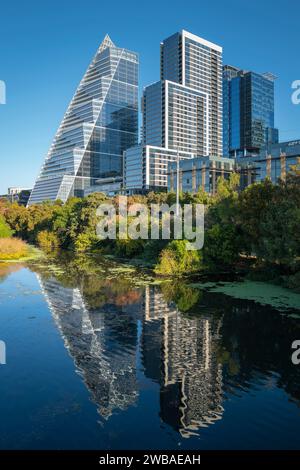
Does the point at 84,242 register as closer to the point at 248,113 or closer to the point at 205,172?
the point at 205,172

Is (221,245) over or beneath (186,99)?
beneath

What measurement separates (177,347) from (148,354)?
130cm

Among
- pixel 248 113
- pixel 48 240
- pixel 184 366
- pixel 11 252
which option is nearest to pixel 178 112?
pixel 248 113

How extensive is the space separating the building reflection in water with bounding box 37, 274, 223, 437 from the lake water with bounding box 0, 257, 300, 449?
→ 1.7 inches

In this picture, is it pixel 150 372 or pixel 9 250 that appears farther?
pixel 9 250

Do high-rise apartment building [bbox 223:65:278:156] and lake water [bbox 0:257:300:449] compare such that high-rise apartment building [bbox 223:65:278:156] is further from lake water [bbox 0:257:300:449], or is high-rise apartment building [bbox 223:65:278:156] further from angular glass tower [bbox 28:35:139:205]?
lake water [bbox 0:257:300:449]

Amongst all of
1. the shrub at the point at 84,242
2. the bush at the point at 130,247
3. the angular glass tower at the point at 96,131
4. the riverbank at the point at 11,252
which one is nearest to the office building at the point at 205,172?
the angular glass tower at the point at 96,131

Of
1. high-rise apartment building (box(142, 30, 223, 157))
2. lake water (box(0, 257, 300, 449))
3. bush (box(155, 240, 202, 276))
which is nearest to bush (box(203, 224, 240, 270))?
bush (box(155, 240, 202, 276))

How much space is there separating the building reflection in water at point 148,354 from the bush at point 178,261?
833 cm

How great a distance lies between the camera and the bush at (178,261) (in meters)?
30.8

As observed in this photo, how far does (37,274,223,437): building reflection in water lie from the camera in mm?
10250

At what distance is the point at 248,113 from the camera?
172 meters
